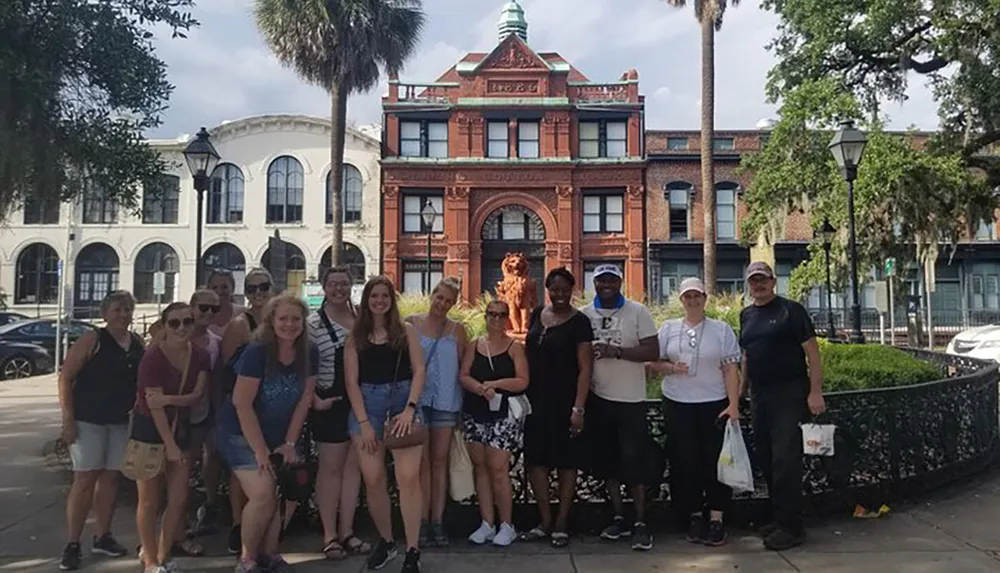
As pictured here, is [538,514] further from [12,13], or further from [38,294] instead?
[38,294]

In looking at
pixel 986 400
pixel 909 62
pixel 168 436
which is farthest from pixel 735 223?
pixel 168 436

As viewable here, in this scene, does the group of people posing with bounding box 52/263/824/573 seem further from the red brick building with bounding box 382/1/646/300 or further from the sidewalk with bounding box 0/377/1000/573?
the red brick building with bounding box 382/1/646/300

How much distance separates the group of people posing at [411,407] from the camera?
14.4 feet

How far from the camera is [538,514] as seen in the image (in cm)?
534

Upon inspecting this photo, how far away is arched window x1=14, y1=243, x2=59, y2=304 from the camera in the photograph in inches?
1320

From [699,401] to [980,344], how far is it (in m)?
15.0

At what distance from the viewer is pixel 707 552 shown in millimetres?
A: 4910

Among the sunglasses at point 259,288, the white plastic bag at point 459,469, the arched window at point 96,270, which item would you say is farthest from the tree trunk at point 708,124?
the arched window at point 96,270

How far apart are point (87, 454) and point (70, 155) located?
3797 mm

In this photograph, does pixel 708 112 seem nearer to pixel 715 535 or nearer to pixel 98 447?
pixel 715 535

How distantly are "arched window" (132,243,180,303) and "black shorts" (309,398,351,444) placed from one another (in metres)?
31.5

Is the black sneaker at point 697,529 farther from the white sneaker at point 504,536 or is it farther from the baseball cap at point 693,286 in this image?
the baseball cap at point 693,286

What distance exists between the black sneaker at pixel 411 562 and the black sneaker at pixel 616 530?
1.43 metres

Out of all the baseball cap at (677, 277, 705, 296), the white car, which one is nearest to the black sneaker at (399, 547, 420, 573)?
the baseball cap at (677, 277, 705, 296)
